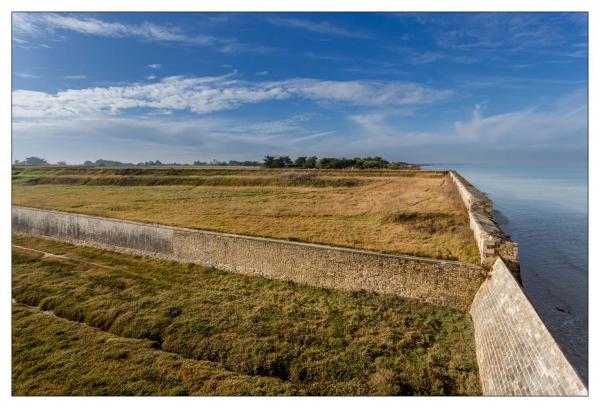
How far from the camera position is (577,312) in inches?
399

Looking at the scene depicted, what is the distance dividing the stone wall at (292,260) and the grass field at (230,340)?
0.47 meters

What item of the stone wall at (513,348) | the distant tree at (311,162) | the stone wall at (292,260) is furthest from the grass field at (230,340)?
the distant tree at (311,162)

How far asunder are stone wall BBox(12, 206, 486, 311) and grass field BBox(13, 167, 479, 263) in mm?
835

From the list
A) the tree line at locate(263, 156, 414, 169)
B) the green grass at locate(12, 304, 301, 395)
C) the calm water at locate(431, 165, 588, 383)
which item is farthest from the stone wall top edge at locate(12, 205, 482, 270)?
the tree line at locate(263, 156, 414, 169)

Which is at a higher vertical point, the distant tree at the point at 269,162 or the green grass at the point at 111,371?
the distant tree at the point at 269,162

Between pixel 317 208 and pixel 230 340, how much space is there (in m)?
13.1

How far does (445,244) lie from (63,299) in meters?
14.5

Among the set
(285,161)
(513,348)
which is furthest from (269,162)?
(513,348)

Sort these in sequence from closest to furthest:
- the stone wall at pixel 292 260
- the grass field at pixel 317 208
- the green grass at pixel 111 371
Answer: the green grass at pixel 111 371
the stone wall at pixel 292 260
the grass field at pixel 317 208

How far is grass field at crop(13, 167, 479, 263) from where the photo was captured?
12945 millimetres

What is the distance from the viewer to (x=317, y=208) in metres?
21.0

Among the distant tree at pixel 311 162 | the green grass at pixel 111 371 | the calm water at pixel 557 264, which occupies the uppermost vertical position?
the distant tree at pixel 311 162

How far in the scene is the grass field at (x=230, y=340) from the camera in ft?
24.2

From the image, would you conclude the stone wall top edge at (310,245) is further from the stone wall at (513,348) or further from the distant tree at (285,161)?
the distant tree at (285,161)
